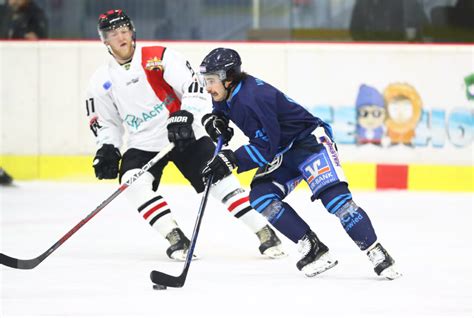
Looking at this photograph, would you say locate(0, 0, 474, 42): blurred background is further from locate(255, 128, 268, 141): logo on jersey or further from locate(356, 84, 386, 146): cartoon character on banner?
locate(255, 128, 268, 141): logo on jersey

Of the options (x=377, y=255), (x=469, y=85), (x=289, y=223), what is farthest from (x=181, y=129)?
(x=469, y=85)

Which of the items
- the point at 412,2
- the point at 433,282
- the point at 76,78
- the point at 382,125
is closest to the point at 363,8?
the point at 412,2

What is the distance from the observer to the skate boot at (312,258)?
4066 millimetres

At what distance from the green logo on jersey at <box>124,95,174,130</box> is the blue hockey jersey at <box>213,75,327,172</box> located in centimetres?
69

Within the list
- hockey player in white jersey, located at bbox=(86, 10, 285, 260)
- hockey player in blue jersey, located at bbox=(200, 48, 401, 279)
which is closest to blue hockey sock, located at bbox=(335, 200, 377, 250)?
hockey player in blue jersey, located at bbox=(200, 48, 401, 279)

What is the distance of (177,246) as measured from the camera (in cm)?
454

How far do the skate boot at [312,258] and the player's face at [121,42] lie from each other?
1154 mm

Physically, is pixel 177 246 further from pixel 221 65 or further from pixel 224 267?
pixel 221 65

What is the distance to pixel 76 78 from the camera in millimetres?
7449

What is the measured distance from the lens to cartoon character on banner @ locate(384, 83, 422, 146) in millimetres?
7152

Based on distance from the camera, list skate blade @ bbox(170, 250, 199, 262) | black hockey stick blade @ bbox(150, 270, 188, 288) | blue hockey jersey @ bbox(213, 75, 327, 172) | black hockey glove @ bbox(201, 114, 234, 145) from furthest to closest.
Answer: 1. skate blade @ bbox(170, 250, 199, 262)
2. black hockey glove @ bbox(201, 114, 234, 145)
3. blue hockey jersey @ bbox(213, 75, 327, 172)
4. black hockey stick blade @ bbox(150, 270, 188, 288)

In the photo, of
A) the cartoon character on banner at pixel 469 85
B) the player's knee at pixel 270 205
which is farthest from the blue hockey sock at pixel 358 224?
the cartoon character on banner at pixel 469 85

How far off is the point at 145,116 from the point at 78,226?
621 millimetres

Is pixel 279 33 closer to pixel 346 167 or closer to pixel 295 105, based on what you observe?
pixel 346 167
